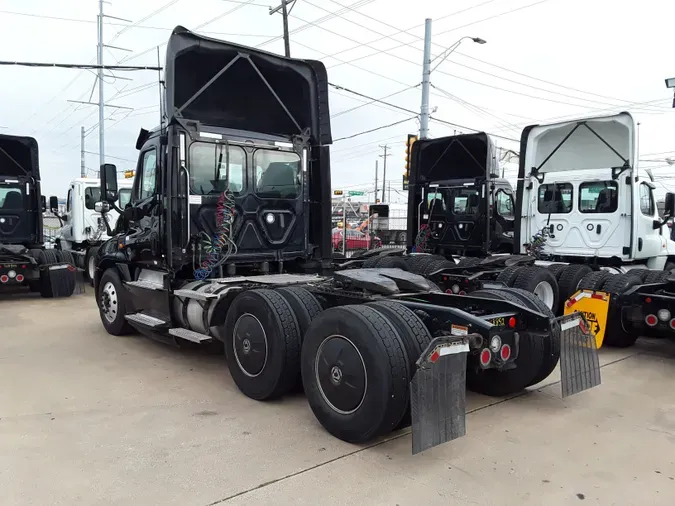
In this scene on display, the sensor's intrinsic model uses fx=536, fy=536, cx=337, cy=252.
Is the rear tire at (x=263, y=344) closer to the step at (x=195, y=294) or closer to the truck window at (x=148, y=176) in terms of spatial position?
the step at (x=195, y=294)

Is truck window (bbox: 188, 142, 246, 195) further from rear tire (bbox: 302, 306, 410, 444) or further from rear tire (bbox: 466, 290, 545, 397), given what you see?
rear tire (bbox: 466, 290, 545, 397)

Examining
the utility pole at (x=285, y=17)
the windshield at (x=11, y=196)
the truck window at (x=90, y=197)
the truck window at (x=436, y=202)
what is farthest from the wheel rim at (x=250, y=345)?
the utility pole at (x=285, y=17)

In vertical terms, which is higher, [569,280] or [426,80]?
[426,80]

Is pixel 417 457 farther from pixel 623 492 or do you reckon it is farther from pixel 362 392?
pixel 623 492

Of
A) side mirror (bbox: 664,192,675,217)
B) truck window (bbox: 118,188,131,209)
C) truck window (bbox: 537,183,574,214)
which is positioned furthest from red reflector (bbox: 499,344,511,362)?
truck window (bbox: 118,188,131,209)

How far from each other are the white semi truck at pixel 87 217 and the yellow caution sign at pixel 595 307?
11.7 meters

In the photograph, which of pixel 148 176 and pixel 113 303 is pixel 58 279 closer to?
pixel 113 303

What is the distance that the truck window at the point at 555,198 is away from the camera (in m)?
9.22

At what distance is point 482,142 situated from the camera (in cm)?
1062

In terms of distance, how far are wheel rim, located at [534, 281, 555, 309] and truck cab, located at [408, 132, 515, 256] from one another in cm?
241

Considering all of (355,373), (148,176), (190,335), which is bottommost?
(190,335)

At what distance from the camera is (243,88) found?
6.65m

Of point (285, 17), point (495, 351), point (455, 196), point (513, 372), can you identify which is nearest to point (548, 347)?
A: point (513, 372)

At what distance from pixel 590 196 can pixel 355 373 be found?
22.6ft
